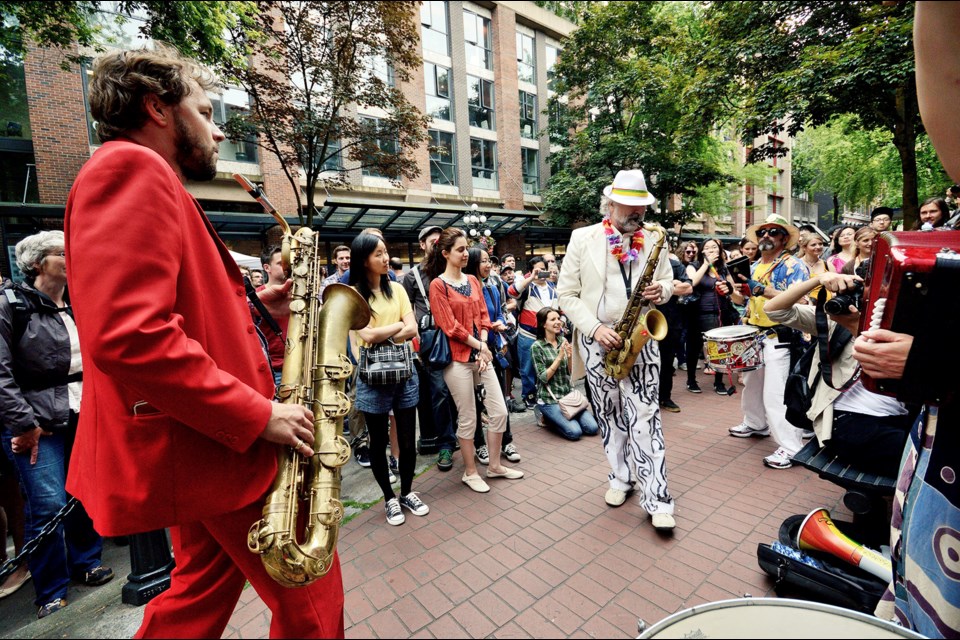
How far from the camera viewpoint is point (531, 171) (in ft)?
76.1

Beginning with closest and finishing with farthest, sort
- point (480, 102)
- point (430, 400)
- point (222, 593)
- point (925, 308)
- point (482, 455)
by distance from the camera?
point (925, 308) → point (222, 593) → point (482, 455) → point (430, 400) → point (480, 102)

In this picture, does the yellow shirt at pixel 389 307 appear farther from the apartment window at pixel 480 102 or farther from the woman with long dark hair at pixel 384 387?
the apartment window at pixel 480 102

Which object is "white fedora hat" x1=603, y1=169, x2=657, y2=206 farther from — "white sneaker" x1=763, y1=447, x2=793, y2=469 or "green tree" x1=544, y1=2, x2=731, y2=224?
"green tree" x1=544, y1=2, x2=731, y2=224

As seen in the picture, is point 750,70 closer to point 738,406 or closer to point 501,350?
point 738,406

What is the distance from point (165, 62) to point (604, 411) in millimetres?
3302

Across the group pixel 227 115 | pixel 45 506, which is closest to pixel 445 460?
pixel 45 506

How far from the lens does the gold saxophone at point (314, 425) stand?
144 centimetres

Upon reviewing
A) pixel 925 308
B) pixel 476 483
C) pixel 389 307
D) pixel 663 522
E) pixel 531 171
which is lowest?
pixel 476 483

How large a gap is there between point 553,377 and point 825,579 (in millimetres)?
3462

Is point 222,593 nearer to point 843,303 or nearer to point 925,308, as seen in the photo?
point 925,308

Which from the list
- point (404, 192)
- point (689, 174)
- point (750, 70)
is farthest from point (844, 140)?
point (404, 192)

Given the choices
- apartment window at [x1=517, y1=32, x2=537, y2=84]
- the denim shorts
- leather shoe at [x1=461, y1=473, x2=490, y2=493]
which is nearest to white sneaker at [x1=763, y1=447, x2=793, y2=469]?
leather shoe at [x1=461, y1=473, x2=490, y2=493]

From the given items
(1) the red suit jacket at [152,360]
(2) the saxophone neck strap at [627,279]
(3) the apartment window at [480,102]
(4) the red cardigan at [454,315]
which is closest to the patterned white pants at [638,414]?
(2) the saxophone neck strap at [627,279]

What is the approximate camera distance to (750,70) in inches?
409
